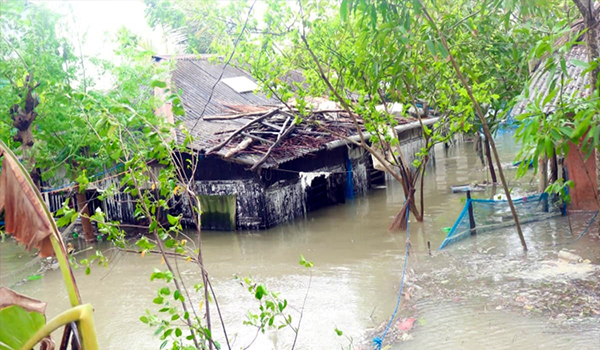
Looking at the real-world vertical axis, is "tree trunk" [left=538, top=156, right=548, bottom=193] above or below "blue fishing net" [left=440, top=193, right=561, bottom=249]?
above

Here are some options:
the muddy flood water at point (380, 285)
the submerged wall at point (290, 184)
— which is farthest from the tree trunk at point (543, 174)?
the submerged wall at point (290, 184)

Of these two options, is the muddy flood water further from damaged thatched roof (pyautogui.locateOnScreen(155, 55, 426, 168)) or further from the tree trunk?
damaged thatched roof (pyautogui.locateOnScreen(155, 55, 426, 168))

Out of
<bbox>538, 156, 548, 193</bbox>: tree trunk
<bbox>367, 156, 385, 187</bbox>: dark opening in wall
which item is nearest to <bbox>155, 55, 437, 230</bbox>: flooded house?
<bbox>367, 156, 385, 187</bbox>: dark opening in wall

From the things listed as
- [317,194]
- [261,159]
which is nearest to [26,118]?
[261,159]

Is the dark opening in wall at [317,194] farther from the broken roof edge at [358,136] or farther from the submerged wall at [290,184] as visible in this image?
the broken roof edge at [358,136]

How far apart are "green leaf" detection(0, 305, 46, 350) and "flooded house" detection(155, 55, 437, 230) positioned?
34.7 feet

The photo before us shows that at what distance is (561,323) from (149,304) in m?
6.44

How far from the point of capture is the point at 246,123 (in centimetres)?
1552

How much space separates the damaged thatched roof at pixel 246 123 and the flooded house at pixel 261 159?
0.02 metres

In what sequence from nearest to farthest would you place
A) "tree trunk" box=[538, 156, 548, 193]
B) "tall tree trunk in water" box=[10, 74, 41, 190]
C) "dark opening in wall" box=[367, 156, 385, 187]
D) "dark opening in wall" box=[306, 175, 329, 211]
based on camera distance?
1. "tall tree trunk in water" box=[10, 74, 41, 190]
2. "tree trunk" box=[538, 156, 548, 193]
3. "dark opening in wall" box=[306, 175, 329, 211]
4. "dark opening in wall" box=[367, 156, 385, 187]

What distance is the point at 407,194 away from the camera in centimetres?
1288

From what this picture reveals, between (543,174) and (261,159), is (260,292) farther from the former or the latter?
(543,174)

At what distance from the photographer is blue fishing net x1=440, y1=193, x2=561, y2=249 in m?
10.3

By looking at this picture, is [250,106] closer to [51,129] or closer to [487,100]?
[51,129]
